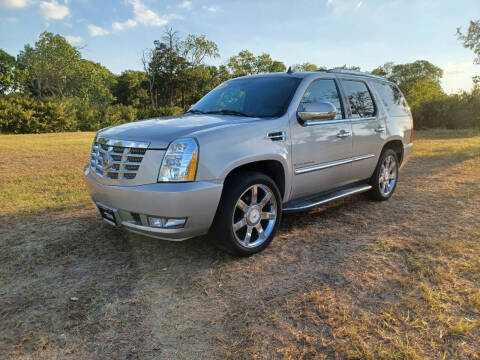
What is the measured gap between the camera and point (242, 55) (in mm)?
59250

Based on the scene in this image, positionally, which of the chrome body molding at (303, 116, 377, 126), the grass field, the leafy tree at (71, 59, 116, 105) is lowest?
the grass field

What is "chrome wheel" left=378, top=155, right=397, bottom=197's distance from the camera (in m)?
5.23

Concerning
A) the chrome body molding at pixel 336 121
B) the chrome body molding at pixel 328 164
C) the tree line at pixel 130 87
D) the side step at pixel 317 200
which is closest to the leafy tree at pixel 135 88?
the tree line at pixel 130 87

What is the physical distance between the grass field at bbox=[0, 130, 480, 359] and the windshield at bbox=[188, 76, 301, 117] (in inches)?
57.7

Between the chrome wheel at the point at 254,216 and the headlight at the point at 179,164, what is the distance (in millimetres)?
595

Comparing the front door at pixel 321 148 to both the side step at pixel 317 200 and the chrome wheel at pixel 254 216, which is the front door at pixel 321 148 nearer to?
the side step at pixel 317 200

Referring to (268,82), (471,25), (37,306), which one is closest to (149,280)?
(37,306)

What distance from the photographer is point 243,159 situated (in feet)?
10.2

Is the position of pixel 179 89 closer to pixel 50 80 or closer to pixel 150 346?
pixel 50 80

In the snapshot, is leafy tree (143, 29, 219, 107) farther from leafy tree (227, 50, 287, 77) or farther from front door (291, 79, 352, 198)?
front door (291, 79, 352, 198)

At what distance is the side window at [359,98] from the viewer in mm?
4493

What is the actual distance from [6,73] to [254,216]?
47173 millimetres

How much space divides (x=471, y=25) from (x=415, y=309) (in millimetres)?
19734

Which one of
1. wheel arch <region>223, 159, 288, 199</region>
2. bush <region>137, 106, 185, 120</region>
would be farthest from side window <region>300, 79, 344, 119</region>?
bush <region>137, 106, 185, 120</region>
